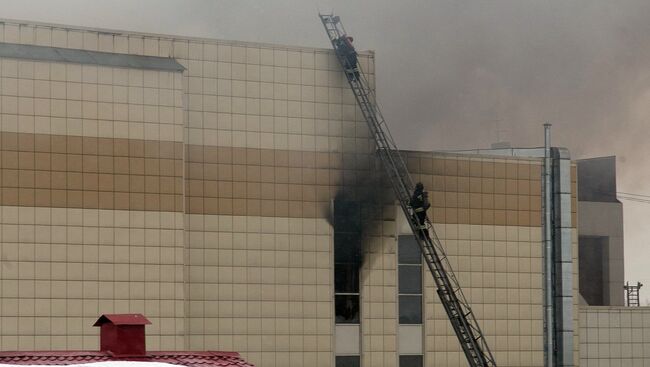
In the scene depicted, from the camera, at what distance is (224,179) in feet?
127

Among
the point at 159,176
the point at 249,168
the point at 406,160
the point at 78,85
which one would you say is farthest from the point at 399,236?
the point at 78,85

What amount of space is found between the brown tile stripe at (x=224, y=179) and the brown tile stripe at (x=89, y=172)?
0.03 m

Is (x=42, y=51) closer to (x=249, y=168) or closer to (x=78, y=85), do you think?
(x=78, y=85)

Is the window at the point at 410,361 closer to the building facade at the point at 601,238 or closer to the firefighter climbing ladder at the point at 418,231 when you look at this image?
the firefighter climbing ladder at the point at 418,231

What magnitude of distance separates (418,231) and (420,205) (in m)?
0.83

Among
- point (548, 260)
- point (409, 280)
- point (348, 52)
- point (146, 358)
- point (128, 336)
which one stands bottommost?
point (146, 358)

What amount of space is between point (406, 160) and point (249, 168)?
17.8 ft

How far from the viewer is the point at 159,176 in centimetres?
3709

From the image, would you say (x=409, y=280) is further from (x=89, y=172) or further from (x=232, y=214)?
(x=89, y=172)

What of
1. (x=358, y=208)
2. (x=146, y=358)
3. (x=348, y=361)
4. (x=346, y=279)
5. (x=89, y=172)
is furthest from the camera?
(x=358, y=208)

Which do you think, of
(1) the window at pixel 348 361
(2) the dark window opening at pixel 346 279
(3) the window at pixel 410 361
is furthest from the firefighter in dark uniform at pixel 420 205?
(1) the window at pixel 348 361

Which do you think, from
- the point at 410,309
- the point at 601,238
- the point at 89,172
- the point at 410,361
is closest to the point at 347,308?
the point at 410,309

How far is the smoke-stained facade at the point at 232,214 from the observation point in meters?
35.9

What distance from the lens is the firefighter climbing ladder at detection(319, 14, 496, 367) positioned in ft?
131
